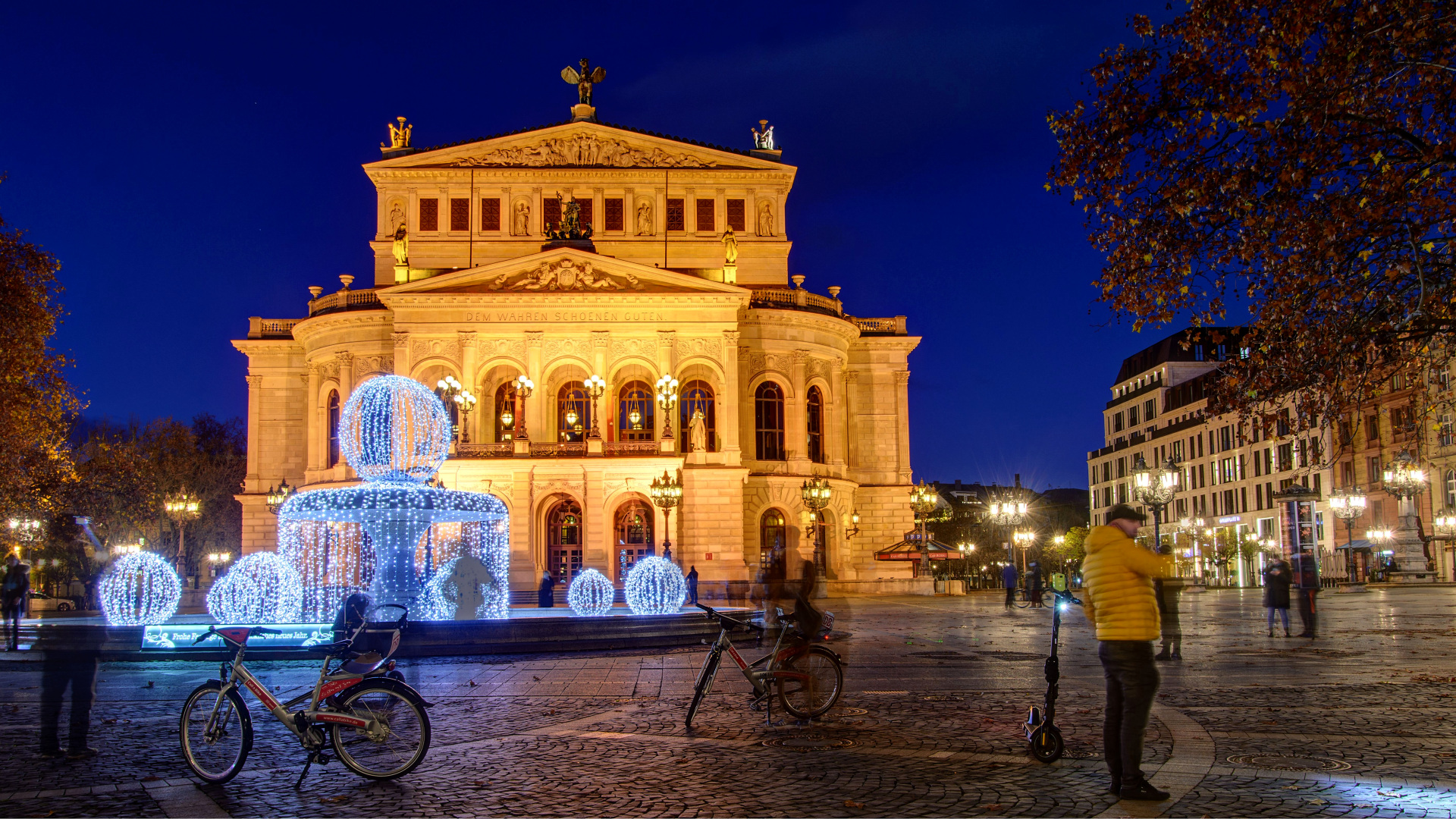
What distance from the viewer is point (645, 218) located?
51.3 meters

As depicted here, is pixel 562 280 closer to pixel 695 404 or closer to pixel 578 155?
pixel 695 404

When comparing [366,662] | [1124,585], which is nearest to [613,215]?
[366,662]

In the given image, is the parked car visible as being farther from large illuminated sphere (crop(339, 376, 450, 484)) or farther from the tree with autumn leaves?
the tree with autumn leaves

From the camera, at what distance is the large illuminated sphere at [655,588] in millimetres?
25798

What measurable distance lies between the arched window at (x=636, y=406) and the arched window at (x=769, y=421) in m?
4.48

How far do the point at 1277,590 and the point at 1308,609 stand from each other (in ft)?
1.93

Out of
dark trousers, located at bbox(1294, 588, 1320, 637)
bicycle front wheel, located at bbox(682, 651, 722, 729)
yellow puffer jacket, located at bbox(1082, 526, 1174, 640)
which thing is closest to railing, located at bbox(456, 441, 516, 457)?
dark trousers, located at bbox(1294, 588, 1320, 637)

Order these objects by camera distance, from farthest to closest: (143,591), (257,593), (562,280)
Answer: (562,280) → (143,591) → (257,593)

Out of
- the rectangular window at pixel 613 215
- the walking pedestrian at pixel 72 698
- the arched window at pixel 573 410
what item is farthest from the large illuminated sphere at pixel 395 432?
the rectangular window at pixel 613 215

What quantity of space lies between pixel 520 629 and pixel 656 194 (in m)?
34.0

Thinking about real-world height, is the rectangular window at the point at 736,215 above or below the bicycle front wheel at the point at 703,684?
above

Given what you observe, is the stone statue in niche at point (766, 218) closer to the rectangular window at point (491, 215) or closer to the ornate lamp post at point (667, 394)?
the rectangular window at point (491, 215)

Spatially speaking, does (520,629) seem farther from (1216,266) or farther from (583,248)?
(583,248)

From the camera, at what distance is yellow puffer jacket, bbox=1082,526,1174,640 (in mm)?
7117
